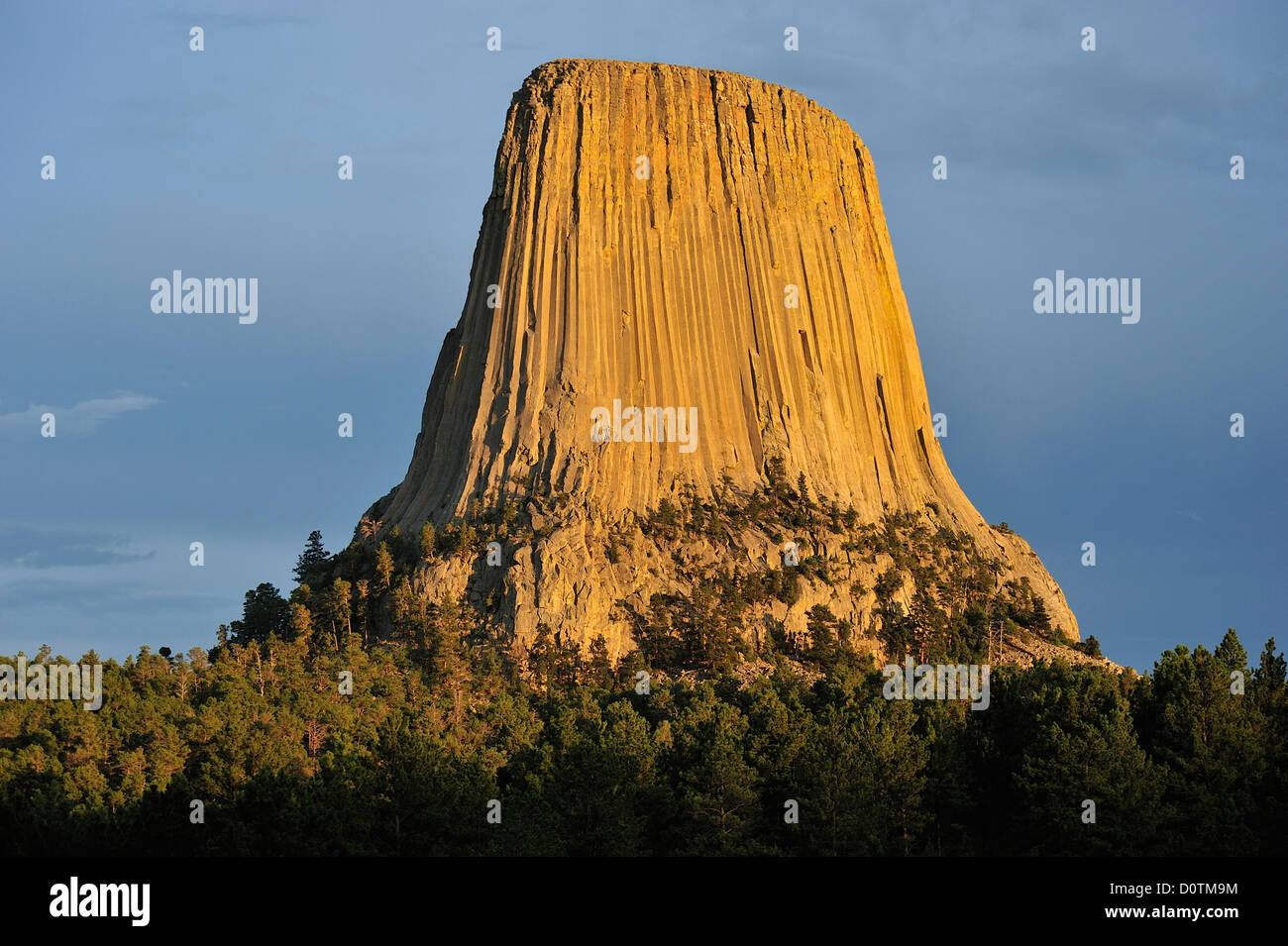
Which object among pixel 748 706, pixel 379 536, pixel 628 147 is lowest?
pixel 748 706

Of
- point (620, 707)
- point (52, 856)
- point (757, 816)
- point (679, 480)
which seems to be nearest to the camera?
point (52, 856)

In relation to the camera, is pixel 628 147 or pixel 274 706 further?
pixel 628 147
